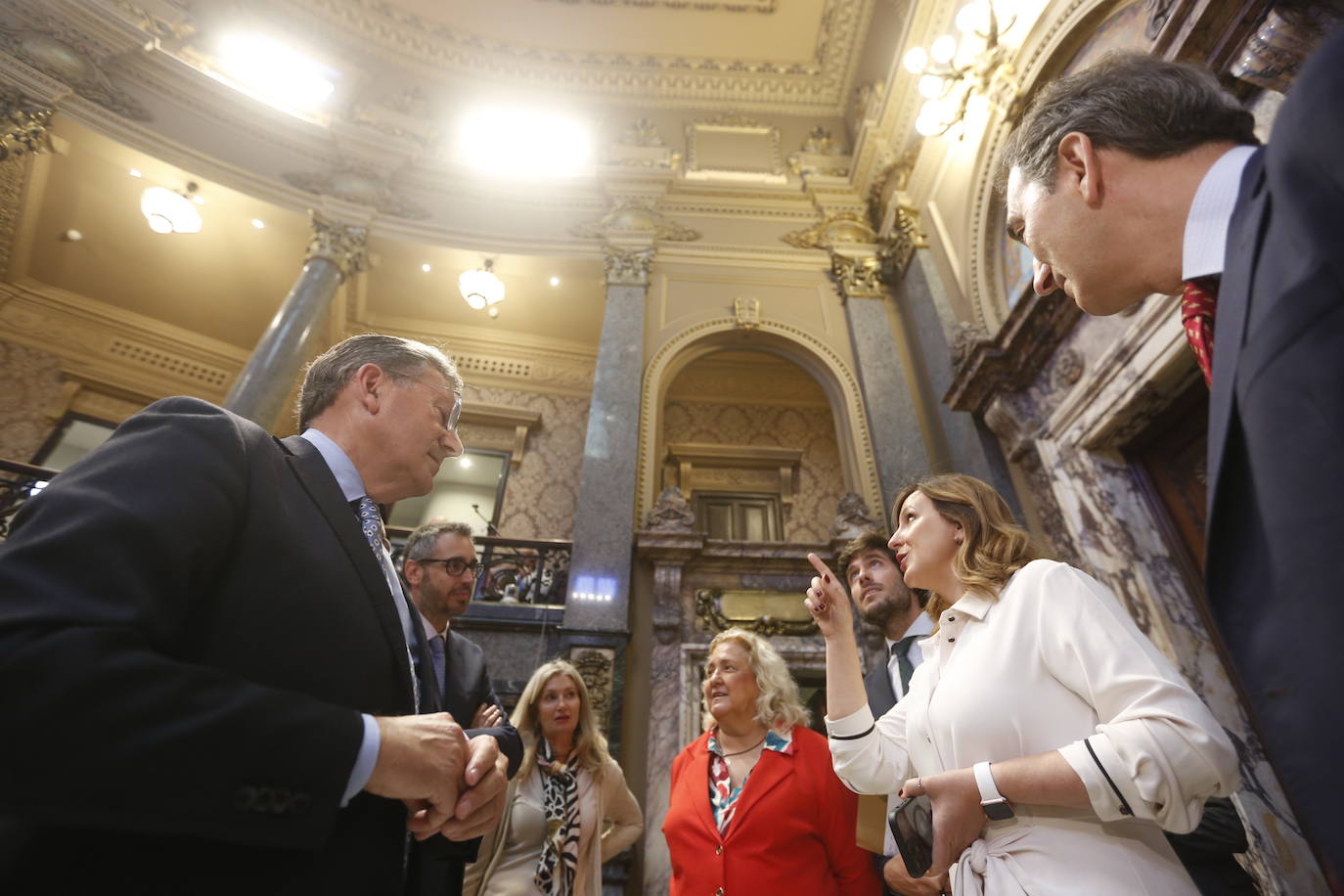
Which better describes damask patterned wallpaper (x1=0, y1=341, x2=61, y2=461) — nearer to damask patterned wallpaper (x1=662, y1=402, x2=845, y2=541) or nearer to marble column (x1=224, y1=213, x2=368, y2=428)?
marble column (x1=224, y1=213, x2=368, y2=428)

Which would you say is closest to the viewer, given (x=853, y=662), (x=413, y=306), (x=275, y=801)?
(x=275, y=801)

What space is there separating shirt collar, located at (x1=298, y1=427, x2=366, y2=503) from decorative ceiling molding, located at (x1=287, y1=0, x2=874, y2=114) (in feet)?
37.3

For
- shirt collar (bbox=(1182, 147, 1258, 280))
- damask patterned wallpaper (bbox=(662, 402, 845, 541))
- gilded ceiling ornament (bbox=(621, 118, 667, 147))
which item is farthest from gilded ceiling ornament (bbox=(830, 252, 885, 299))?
shirt collar (bbox=(1182, 147, 1258, 280))

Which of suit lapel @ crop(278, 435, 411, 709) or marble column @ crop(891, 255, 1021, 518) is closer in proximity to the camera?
suit lapel @ crop(278, 435, 411, 709)

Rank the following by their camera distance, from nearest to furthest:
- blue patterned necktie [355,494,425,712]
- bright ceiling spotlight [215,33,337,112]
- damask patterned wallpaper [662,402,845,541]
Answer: blue patterned necktie [355,494,425,712] → bright ceiling spotlight [215,33,337,112] → damask patterned wallpaper [662,402,845,541]

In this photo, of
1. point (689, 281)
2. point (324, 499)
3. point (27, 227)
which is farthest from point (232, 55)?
point (324, 499)

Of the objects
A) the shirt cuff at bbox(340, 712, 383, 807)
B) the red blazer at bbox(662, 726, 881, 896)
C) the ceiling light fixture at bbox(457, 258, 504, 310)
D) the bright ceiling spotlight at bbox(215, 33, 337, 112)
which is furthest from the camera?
the bright ceiling spotlight at bbox(215, 33, 337, 112)

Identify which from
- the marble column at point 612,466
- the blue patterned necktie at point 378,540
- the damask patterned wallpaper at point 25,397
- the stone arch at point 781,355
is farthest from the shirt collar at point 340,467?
the damask patterned wallpaper at point 25,397

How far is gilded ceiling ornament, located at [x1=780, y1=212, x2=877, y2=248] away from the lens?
8.59m

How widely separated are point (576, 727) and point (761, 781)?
3.95 feet

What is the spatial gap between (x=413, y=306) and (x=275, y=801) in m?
9.74

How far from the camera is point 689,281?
815 cm

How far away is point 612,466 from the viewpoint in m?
6.24

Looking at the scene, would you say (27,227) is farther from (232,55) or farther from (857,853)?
(857,853)
